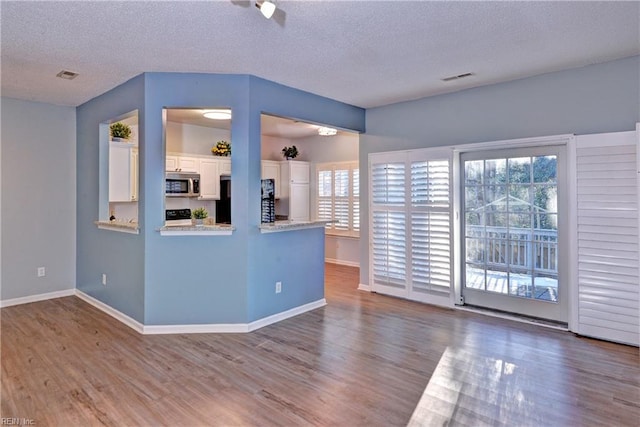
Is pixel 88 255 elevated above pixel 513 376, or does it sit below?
above

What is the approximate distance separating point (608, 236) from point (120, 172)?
5629mm

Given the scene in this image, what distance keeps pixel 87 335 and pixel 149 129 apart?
2135mm

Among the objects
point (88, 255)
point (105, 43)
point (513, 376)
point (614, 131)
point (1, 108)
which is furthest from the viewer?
point (88, 255)

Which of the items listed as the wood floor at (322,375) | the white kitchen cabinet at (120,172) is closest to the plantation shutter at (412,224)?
the wood floor at (322,375)

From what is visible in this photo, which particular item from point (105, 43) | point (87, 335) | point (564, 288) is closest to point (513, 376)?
point (564, 288)

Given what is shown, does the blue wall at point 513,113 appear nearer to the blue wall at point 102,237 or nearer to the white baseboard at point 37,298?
the blue wall at point 102,237

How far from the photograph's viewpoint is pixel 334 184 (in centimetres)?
755

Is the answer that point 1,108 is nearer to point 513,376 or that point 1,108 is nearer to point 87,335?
point 87,335

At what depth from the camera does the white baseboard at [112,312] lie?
3.82 m

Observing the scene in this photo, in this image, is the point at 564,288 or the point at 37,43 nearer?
the point at 37,43

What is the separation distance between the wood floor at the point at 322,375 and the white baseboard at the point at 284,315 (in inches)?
3.8

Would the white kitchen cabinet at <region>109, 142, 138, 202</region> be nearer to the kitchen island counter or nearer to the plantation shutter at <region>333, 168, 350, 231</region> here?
the kitchen island counter

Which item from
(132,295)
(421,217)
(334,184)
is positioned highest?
(334,184)

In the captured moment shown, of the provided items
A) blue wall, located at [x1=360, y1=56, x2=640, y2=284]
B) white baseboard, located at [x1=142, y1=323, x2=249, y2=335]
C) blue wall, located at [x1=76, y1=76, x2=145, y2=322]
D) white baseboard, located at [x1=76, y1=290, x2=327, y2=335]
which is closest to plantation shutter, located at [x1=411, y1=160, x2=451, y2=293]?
blue wall, located at [x1=360, y1=56, x2=640, y2=284]
